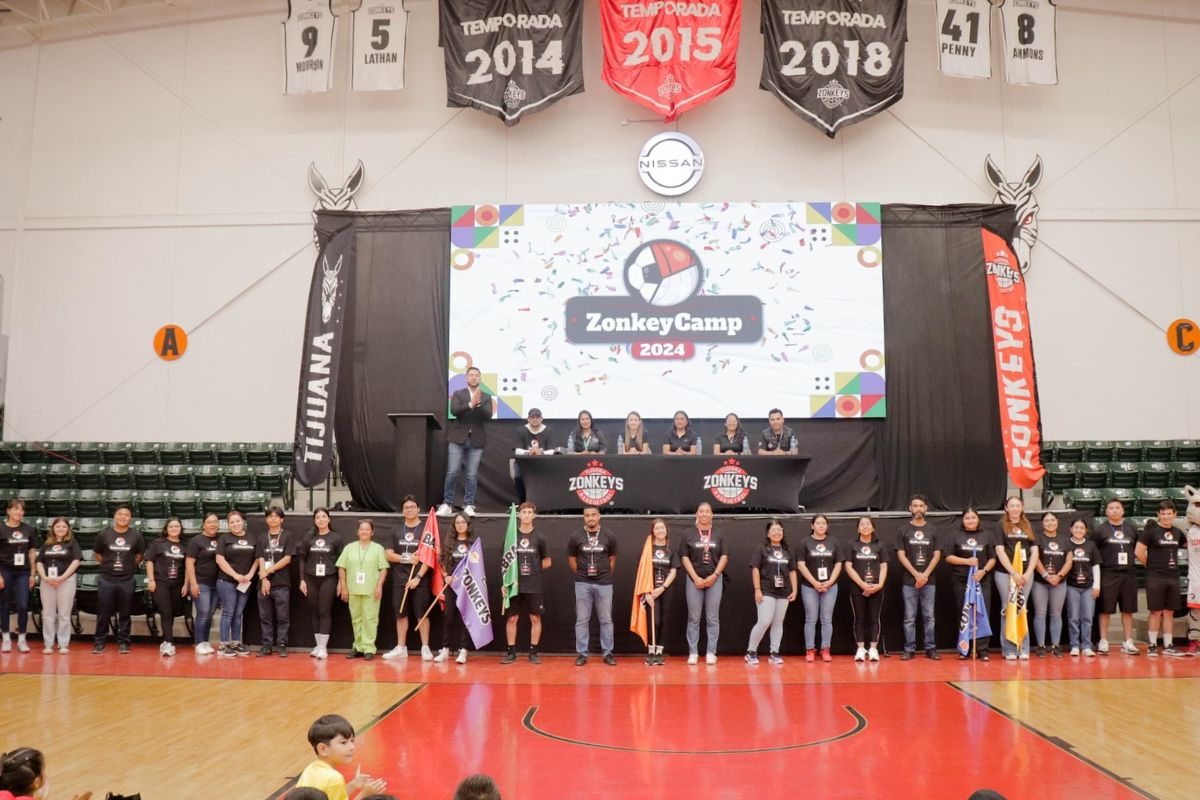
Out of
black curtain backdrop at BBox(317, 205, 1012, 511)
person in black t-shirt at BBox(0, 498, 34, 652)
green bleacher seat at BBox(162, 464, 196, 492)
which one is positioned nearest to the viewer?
person in black t-shirt at BBox(0, 498, 34, 652)

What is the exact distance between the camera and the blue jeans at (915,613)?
10453 mm

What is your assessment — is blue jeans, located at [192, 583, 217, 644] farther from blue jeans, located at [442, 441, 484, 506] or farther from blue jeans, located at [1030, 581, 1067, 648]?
blue jeans, located at [1030, 581, 1067, 648]

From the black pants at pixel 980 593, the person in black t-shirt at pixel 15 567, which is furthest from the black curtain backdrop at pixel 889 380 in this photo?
the person in black t-shirt at pixel 15 567

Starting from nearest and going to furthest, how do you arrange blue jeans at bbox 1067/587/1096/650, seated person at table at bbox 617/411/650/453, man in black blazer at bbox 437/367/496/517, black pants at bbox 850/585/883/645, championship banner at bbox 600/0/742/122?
black pants at bbox 850/585/883/645, blue jeans at bbox 1067/587/1096/650, man in black blazer at bbox 437/367/496/517, seated person at table at bbox 617/411/650/453, championship banner at bbox 600/0/742/122

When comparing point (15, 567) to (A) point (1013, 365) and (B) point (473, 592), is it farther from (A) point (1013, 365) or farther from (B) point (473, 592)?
(A) point (1013, 365)

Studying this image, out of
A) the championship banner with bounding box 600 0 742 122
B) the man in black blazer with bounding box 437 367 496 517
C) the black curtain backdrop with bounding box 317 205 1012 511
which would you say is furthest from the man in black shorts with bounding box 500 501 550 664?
the championship banner with bounding box 600 0 742 122

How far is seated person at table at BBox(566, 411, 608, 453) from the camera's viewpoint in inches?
473

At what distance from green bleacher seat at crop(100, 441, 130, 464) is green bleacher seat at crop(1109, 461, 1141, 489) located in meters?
14.6

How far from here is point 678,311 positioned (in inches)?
541

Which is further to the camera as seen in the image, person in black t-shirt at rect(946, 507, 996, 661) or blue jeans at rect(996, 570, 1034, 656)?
person in black t-shirt at rect(946, 507, 996, 661)

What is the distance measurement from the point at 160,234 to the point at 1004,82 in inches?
549

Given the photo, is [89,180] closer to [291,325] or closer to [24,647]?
[291,325]

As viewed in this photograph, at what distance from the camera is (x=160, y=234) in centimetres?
1548

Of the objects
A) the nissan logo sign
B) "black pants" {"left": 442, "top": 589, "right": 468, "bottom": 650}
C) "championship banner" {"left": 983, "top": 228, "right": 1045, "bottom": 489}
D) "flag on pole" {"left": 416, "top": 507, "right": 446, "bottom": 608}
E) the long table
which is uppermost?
the nissan logo sign
